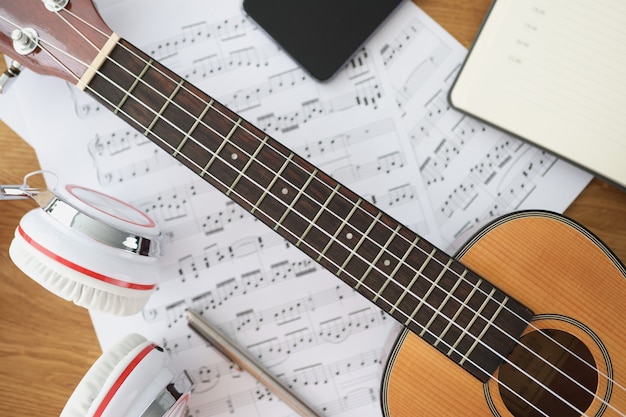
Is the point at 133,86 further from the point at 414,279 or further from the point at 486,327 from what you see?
the point at 486,327

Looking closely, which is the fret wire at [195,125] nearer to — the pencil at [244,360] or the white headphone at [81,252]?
the white headphone at [81,252]

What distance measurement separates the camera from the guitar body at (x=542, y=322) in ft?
2.10

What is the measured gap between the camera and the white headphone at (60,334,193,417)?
620mm

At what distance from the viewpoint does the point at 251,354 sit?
0.77 metres

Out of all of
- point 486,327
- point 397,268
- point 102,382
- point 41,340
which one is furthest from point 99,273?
point 486,327

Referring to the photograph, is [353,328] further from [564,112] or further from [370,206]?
[564,112]

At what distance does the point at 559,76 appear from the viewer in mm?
730

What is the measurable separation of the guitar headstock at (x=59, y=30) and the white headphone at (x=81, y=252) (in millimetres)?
156

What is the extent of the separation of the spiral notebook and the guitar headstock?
1.57 ft

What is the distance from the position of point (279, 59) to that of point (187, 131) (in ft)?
0.79

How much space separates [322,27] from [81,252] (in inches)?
17.1

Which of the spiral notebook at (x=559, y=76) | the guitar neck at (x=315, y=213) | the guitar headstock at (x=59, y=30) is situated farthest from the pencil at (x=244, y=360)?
the spiral notebook at (x=559, y=76)

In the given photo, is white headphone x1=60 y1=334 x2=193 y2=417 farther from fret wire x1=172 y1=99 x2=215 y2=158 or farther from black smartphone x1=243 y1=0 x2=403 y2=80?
black smartphone x1=243 y1=0 x2=403 y2=80

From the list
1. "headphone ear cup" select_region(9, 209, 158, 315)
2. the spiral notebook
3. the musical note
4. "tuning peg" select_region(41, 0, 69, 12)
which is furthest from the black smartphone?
"headphone ear cup" select_region(9, 209, 158, 315)
